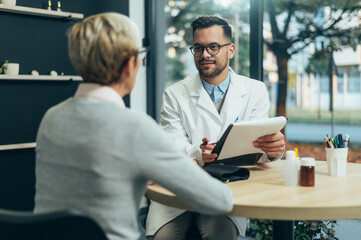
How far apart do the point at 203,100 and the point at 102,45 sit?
1.16 metres

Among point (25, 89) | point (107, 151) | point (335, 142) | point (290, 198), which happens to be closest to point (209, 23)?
point (335, 142)

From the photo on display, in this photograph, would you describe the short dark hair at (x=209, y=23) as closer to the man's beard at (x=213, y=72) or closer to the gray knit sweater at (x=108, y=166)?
the man's beard at (x=213, y=72)

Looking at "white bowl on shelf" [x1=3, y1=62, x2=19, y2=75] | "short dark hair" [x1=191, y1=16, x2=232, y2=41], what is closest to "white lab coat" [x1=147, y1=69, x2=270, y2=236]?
"short dark hair" [x1=191, y1=16, x2=232, y2=41]

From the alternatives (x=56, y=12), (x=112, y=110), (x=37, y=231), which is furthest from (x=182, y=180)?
(x=56, y=12)

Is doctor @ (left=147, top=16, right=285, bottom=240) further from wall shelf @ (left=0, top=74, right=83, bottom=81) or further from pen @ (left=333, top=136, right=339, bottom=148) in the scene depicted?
wall shelf @ (left=0, top=74, right=83, bottom=81)

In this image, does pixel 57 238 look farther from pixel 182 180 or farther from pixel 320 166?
pixel 320 166

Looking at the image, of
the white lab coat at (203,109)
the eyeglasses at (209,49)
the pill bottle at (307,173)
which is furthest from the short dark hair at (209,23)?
the pill bottle at (307,173)

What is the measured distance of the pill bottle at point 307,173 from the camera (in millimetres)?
1513

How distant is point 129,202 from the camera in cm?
110

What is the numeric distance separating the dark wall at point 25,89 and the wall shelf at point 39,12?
82 millimetres

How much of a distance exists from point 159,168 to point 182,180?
78mm

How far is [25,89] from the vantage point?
3277 mm

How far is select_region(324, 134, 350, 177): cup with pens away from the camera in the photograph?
1661 mm

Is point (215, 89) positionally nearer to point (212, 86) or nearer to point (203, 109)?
point (212, 86)
